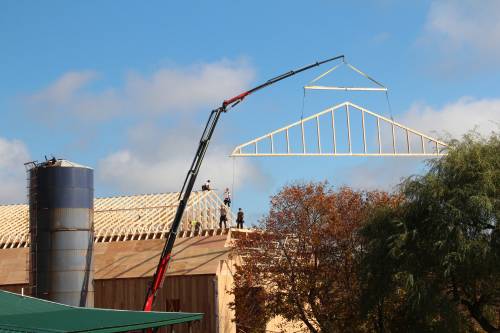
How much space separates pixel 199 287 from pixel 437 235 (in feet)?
32.5

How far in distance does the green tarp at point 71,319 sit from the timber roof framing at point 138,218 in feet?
46.3

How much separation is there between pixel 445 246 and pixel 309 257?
20.6 feet

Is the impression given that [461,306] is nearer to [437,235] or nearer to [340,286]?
[437,235]

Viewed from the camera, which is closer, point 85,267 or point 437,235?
point 437,235

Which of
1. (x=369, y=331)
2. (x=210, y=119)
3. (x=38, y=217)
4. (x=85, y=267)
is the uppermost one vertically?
(x=210, y=119)

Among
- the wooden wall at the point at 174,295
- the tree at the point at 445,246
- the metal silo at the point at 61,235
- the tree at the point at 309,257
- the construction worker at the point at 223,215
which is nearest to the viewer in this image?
the tree at the point at 445,246

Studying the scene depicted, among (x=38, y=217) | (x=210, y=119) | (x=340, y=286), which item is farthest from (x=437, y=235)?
(x=38, y=217)

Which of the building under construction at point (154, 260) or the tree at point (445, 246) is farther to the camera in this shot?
the building under construction at point (154, 260)

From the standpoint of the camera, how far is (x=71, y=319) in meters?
17.0

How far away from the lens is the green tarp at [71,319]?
619 inches

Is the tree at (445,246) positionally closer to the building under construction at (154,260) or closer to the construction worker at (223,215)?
the building under construction at (154,260)

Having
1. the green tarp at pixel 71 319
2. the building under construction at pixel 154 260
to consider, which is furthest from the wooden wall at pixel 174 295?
the green tarp at pixel 71 319

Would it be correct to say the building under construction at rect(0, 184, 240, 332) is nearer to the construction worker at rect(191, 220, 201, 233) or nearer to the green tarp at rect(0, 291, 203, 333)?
the construction worker at rect(191, 220, 201, 233)

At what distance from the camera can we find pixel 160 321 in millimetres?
17297
